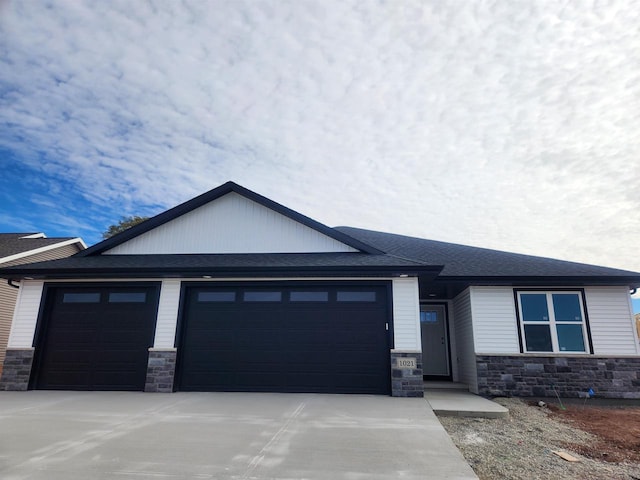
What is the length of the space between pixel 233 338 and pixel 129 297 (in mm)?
2988

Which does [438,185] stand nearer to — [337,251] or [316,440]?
[337,251]

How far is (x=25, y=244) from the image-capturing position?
18.0m

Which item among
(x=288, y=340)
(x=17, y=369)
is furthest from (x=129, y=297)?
(x=288, y=340)

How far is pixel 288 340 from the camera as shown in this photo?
360 inches

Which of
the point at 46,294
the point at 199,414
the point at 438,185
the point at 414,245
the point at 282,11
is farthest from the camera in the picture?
the point at 438,185

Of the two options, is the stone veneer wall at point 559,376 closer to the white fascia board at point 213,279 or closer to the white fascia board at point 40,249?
the white fascia board at point 213,279

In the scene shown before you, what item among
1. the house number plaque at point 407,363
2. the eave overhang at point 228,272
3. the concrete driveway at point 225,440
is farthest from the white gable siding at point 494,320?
the concrete driveway at point 225,440

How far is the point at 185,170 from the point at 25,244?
925 centimetres

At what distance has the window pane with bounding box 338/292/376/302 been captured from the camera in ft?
30.2

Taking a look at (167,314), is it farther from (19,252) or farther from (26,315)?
(19,252)

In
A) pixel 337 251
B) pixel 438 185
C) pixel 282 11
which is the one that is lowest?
pixel 337 251

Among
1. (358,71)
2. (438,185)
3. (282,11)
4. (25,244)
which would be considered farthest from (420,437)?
(25,244)

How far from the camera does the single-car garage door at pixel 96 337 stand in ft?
Answer: 30.8

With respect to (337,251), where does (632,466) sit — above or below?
below
